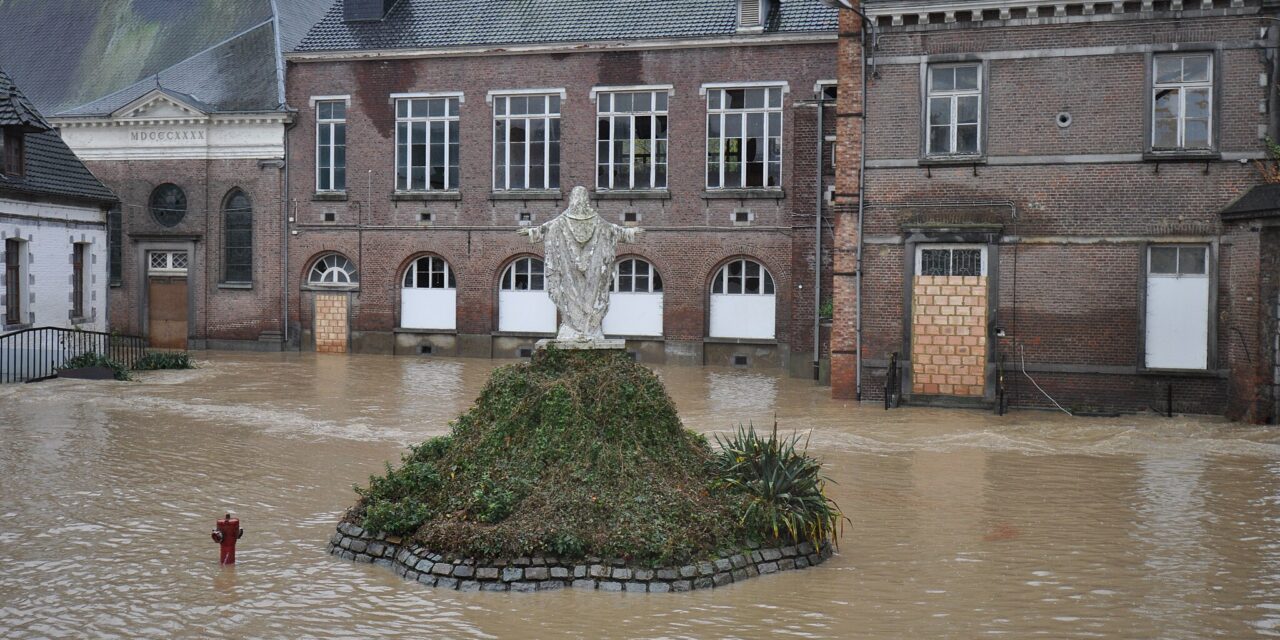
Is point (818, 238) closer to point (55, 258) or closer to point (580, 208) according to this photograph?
point (580, 208)

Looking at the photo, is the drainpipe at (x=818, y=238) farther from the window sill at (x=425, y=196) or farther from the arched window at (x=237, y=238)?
the arched window at (x=237, y=238)

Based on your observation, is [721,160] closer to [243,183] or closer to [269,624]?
[243,183]

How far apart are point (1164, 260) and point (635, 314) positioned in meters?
14.6

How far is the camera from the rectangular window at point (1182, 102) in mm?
19344

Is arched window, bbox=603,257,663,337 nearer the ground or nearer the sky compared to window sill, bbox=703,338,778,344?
nearer the sky

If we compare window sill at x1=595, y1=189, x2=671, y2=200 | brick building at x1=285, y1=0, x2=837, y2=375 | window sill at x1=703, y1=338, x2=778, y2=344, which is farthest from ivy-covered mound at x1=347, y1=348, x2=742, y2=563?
window sill at x1=595, y1=189, x2=671, y2=200

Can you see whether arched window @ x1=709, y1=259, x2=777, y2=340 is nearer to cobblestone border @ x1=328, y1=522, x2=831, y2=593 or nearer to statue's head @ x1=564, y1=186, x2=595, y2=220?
statue's head @ x1=564, y1=186, x2=595, y2=220

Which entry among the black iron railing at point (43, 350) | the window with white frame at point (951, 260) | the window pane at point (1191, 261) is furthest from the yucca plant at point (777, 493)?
the black iron railing at point (43, 350)

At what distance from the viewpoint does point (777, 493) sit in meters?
9.93

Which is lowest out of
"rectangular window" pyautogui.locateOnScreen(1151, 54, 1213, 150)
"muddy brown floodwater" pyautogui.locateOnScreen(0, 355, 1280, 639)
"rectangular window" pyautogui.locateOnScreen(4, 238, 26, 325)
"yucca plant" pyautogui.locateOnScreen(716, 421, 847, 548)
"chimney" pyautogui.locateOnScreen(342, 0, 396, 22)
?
"muddy brown floodwater" pyautogui.locateOnScreen(0, 355, 1280, 639)

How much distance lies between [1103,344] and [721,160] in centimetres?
1278

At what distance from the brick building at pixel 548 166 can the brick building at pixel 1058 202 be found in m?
7.15

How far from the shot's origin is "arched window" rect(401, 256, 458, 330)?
32562mm

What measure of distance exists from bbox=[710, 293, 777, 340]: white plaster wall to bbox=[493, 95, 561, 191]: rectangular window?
5.48 metres
